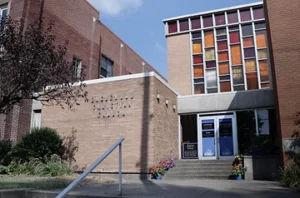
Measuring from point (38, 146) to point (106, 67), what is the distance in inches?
490

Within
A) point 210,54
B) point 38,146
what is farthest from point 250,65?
point 38,146

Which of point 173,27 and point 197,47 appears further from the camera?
point 173,27

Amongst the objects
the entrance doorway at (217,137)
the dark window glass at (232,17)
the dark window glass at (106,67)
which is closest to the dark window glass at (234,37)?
the dark window glass at (232,17)

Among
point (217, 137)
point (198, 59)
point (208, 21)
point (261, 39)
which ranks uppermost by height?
point (208, 21)

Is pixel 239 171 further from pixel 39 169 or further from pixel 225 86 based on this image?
pixel 225 86

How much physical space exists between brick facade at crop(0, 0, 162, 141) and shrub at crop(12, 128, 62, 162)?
9.59 ft

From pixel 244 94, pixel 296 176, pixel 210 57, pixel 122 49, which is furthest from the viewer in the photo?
pixel 122 49

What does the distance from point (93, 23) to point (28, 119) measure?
971 centimetres

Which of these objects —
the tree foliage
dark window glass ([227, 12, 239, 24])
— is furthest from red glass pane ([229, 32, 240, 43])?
the tree foliage

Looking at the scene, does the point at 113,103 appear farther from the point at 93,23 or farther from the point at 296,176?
the point at 93,23

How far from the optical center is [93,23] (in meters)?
22.7

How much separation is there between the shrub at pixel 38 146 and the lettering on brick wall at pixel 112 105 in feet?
7.39

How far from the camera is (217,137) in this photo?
15.0m

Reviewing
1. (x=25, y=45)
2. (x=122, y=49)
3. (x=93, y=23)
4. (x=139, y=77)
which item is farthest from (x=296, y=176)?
(x=122, y=49)
